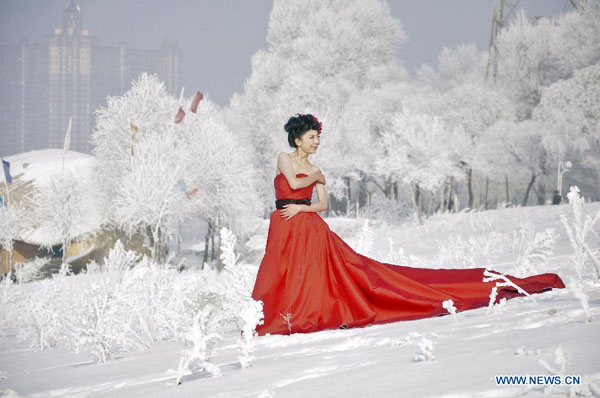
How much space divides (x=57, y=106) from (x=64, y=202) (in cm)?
5431

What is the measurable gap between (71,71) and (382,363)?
82.2 m

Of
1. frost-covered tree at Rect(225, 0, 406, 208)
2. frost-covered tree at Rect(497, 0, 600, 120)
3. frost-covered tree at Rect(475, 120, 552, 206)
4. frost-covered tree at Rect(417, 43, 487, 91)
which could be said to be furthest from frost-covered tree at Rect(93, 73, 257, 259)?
frost-covered tree at Rect(417, 43, 487, 91)

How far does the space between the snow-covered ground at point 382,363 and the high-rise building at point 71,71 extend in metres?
63.7

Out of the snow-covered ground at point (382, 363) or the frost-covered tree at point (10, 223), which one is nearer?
the snow-covered ground at point (382, 363)

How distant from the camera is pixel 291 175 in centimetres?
545

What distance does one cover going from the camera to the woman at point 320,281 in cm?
506

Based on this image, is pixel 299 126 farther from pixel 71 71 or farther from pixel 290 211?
pixel 71 71

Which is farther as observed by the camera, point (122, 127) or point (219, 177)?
point (219, 177)

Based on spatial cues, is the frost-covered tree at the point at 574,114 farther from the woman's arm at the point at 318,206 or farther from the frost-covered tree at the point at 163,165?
the woman's arm at the point at 318,206

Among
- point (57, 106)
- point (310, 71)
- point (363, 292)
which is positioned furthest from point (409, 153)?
point (57, 106)

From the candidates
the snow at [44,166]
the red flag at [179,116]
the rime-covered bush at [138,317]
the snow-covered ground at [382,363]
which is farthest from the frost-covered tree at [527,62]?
the snow-covered ground at [382,363]

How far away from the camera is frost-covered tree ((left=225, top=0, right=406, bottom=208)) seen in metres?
37.0

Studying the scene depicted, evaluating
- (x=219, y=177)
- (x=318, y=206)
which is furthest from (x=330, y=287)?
(x=219, y=177)

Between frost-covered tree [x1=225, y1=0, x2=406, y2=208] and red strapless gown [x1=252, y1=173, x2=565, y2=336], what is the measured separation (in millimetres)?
30766
